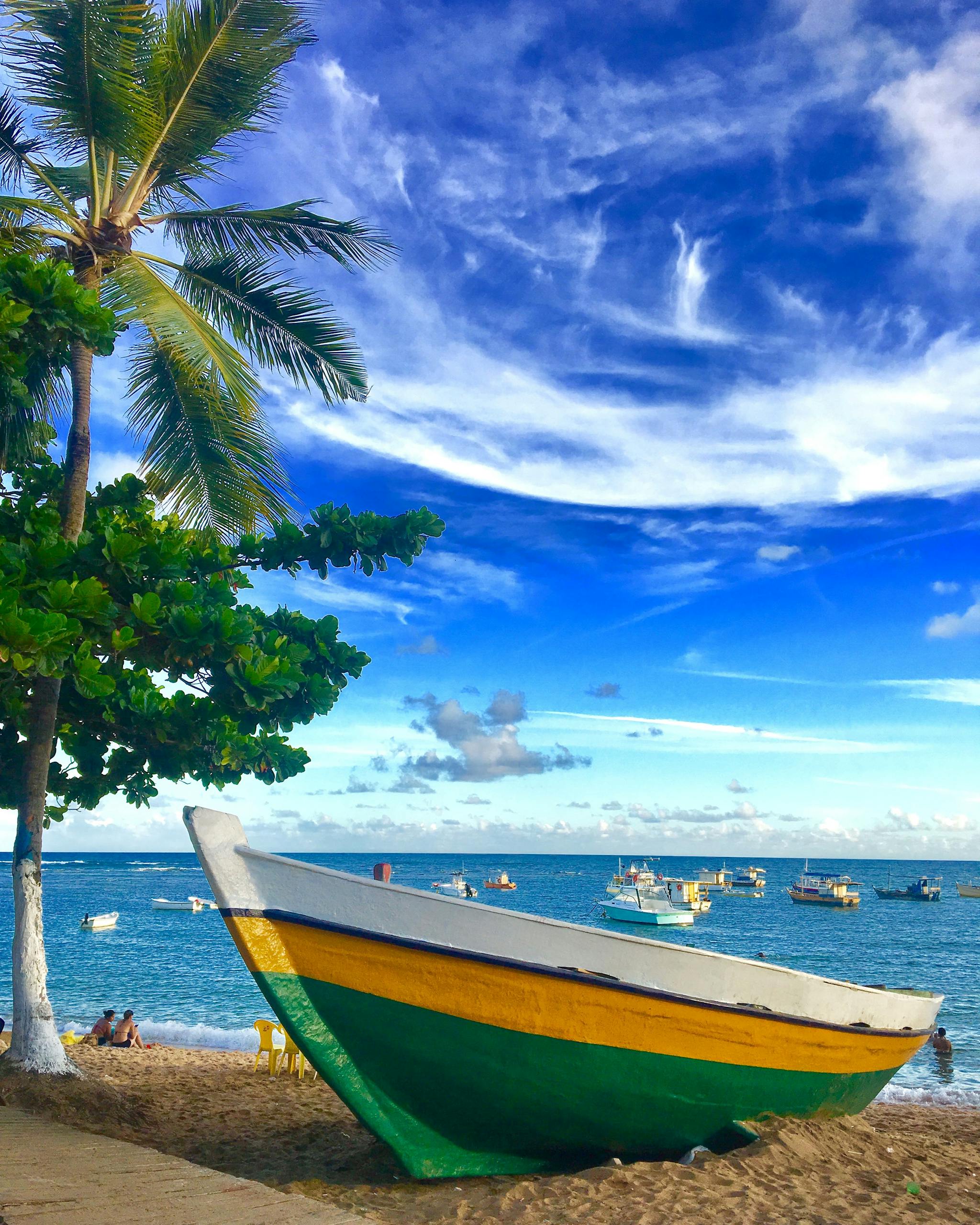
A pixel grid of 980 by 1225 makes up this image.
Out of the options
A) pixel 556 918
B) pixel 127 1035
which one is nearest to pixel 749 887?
pixel 556 918

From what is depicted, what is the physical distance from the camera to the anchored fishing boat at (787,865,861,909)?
198 ft

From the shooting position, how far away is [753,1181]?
5605mm

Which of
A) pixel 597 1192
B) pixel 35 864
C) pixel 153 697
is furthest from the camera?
pixel 35 864

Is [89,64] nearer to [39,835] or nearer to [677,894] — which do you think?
[39,835]

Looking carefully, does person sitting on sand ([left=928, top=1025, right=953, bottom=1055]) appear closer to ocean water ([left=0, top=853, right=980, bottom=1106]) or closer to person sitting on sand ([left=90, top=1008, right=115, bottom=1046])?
ocean water ([left=0, top=853, right=980, bottom=1106])

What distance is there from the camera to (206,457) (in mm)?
9453

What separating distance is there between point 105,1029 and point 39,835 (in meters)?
9.71

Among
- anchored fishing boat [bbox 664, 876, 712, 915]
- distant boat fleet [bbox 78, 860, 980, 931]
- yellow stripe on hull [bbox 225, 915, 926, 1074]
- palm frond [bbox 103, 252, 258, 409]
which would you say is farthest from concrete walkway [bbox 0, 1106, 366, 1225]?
anchored fishing boat [bbox 664, 876, 712, 915]

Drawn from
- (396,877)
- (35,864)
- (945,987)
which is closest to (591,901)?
(396,877)

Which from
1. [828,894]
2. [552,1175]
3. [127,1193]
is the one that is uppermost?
[127,1193]

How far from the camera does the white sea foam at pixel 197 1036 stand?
1738 cm

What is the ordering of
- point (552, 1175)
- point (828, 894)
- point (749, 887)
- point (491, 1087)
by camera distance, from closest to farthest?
point (491, 1087)
point (552, 1175)
point (828, 894)
point (749, 887)

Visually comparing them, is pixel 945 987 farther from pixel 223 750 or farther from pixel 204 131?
pixel 204 131

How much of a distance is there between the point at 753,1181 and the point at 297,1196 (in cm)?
297
